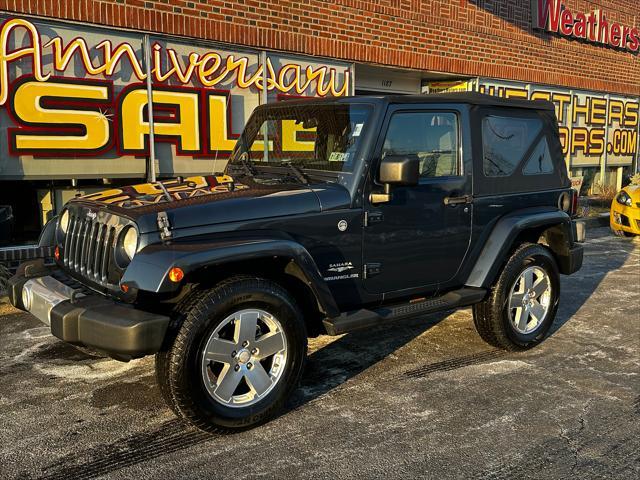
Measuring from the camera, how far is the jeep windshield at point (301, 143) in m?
Answer: 4.09

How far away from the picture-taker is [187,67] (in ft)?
26.5

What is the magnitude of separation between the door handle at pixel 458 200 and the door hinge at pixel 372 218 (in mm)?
607

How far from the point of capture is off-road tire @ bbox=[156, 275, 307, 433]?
3.25m

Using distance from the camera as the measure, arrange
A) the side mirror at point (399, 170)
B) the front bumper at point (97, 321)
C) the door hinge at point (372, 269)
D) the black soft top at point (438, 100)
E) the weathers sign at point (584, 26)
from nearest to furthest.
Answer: the front bumper at point (97, 321) → the side mirror at point (399, 170) → the door hinge at point (372, 269) → the black soft top at point (438, 100) → the weathers sign at point (584, 26)

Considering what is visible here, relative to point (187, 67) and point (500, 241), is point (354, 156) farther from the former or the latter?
point (187, 67)

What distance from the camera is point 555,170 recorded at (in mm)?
5340

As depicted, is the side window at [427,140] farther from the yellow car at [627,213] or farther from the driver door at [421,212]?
the yellow car at [627,213]

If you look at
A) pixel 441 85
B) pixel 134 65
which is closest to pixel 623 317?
pixel 134 65

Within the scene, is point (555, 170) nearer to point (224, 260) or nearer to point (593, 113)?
point (224, 260)

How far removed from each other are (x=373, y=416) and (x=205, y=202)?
1592 millimetres

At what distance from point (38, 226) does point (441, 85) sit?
8290mm

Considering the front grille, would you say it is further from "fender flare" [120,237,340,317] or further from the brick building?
the brick building

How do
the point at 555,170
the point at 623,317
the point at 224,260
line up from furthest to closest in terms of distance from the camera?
the point at 623,317 < the point at 555,170 < the point at 224,260

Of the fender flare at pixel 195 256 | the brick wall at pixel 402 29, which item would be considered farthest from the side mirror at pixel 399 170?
the brick wall at pixel 402 29
